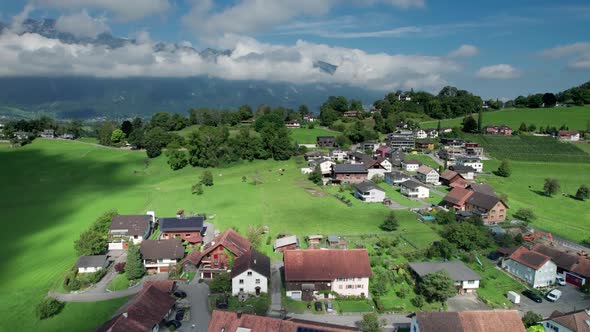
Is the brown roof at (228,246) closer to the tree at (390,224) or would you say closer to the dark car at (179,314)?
the dark car at (179,314)

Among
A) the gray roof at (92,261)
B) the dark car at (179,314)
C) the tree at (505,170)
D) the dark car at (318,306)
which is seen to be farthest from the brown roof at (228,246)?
the tree at (505,170)

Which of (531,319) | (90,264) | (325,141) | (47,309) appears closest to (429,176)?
(325,141)

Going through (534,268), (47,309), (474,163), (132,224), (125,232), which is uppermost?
(474,163)

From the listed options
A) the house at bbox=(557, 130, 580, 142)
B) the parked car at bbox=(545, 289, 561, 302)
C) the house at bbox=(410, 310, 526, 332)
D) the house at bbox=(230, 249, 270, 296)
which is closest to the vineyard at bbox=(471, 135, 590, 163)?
the house at bbox=(557, 130, 580, 142)

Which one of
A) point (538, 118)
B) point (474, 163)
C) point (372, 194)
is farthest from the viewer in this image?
point (538, 118)

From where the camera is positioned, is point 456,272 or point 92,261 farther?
point 92,261

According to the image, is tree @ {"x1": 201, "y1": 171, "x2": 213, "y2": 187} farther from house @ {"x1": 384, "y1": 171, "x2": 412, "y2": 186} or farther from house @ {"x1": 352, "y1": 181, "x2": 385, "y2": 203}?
house @ {"x1": 384, "y1": 171, "x2": 412, "y2": 186}

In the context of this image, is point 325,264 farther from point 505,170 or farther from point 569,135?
point 569,135
